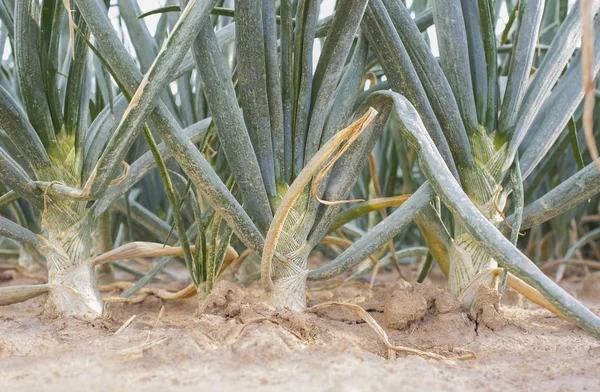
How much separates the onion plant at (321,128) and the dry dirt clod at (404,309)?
8 centimetres

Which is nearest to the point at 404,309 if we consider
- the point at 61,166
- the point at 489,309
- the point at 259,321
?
the point at 489,309

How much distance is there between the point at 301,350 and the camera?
667 millimetres

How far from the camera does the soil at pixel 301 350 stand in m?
0.56

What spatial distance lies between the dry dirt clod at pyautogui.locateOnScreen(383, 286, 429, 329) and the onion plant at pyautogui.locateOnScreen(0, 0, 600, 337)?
0.08 m

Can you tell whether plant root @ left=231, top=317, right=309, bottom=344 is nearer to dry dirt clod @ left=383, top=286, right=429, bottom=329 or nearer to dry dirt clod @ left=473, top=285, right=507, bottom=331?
dry dirt clod @ left=383, top=286, right=429, bottom=329

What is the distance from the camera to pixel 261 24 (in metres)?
0.80

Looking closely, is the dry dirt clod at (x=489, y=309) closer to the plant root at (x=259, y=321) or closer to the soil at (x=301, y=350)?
the soil at (x=301, y=350)

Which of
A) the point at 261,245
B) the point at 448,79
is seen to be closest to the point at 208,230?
the point at 261,245

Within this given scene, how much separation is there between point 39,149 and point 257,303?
1.31 ft

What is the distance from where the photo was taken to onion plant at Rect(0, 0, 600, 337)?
0.77 metres

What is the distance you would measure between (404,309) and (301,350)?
23 centimetres

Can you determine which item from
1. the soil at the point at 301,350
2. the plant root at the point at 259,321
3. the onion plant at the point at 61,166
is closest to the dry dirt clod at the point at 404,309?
the soil at the point at 301,350

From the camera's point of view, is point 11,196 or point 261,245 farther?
point 11,196

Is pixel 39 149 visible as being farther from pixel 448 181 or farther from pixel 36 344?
pixel 448 181
